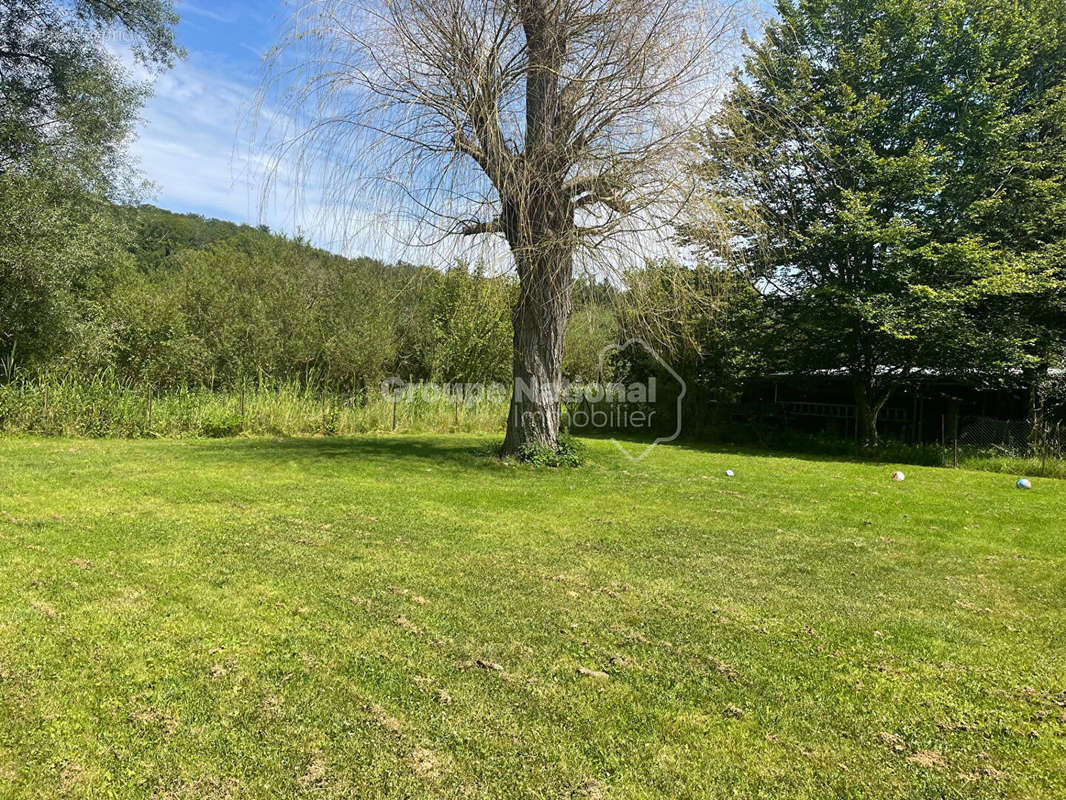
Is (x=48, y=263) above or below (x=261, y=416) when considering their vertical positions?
above

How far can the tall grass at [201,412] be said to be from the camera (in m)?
10.6

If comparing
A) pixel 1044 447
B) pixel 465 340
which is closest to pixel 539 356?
pixel 1044 447

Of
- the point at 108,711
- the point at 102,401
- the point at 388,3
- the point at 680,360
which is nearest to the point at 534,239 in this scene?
the point at 388,3

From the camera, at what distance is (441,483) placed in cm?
721

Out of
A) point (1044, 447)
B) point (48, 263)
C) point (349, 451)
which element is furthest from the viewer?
point (1044, 447)

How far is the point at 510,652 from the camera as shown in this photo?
279 cm

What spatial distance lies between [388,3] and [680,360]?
12078mm

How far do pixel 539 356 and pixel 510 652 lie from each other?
6205 millimetres

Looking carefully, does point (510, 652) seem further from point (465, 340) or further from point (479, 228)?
point (465, 340)

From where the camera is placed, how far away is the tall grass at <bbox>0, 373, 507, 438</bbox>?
1057 cm

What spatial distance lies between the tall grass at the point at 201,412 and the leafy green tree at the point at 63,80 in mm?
4432

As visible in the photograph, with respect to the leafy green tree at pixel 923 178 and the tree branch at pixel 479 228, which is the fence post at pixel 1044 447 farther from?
the tree branch at pixel 479 228

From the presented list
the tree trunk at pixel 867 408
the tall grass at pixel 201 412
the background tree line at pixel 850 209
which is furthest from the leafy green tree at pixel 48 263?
the tree trunk at pixel 867 408

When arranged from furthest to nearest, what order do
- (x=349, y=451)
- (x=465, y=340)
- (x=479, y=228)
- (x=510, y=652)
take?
(x=465, y=340) < (x=349, y=451) < (x=479, y=228) < (x=510, y=652)
